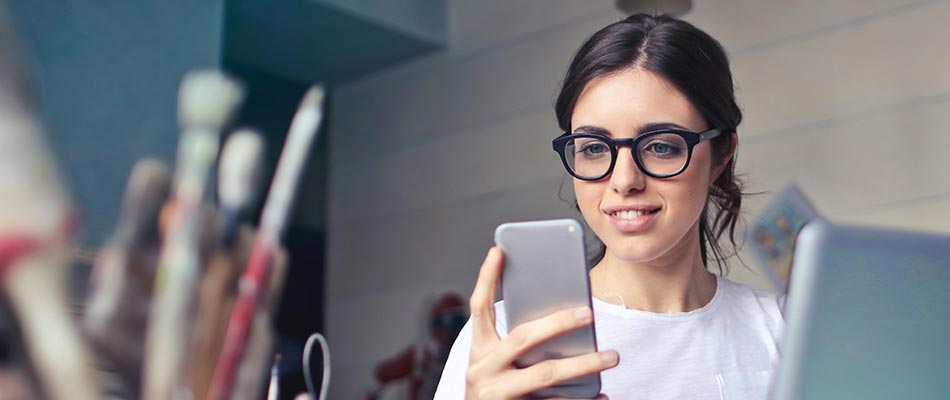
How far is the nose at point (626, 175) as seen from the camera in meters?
1.17

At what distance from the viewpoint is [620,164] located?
1185mm

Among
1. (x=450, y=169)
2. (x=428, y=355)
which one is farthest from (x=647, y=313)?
(x=450, y=169)

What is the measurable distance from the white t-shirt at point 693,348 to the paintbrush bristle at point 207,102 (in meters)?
0.81

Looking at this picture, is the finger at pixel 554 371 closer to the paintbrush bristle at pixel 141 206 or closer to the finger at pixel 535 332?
the finger at pixel 535 332

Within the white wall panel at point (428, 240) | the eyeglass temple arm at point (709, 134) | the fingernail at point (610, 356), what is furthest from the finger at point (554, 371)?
the white wall panel at point (428, 240)

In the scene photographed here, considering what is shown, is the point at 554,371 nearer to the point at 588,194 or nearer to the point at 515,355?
the point at 515,355

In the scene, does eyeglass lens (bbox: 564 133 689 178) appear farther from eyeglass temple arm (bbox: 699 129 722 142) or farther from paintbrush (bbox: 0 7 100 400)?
paintbrush (bbox: 0 7 100 400)

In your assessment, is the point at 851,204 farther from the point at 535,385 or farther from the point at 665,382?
the point at 535,385

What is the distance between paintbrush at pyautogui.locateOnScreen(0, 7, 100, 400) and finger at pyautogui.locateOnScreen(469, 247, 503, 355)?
0.60 m

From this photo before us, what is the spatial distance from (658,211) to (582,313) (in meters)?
0.33

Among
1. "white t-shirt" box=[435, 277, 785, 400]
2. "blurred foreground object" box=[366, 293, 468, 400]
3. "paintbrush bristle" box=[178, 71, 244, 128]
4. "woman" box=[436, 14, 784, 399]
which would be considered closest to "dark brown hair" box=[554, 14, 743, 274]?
"woman" box=[436, 14, 784, 399]

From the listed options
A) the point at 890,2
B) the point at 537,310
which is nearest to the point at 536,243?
the point at 537,310

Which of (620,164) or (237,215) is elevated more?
(620,164)

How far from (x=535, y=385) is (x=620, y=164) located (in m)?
0.39
